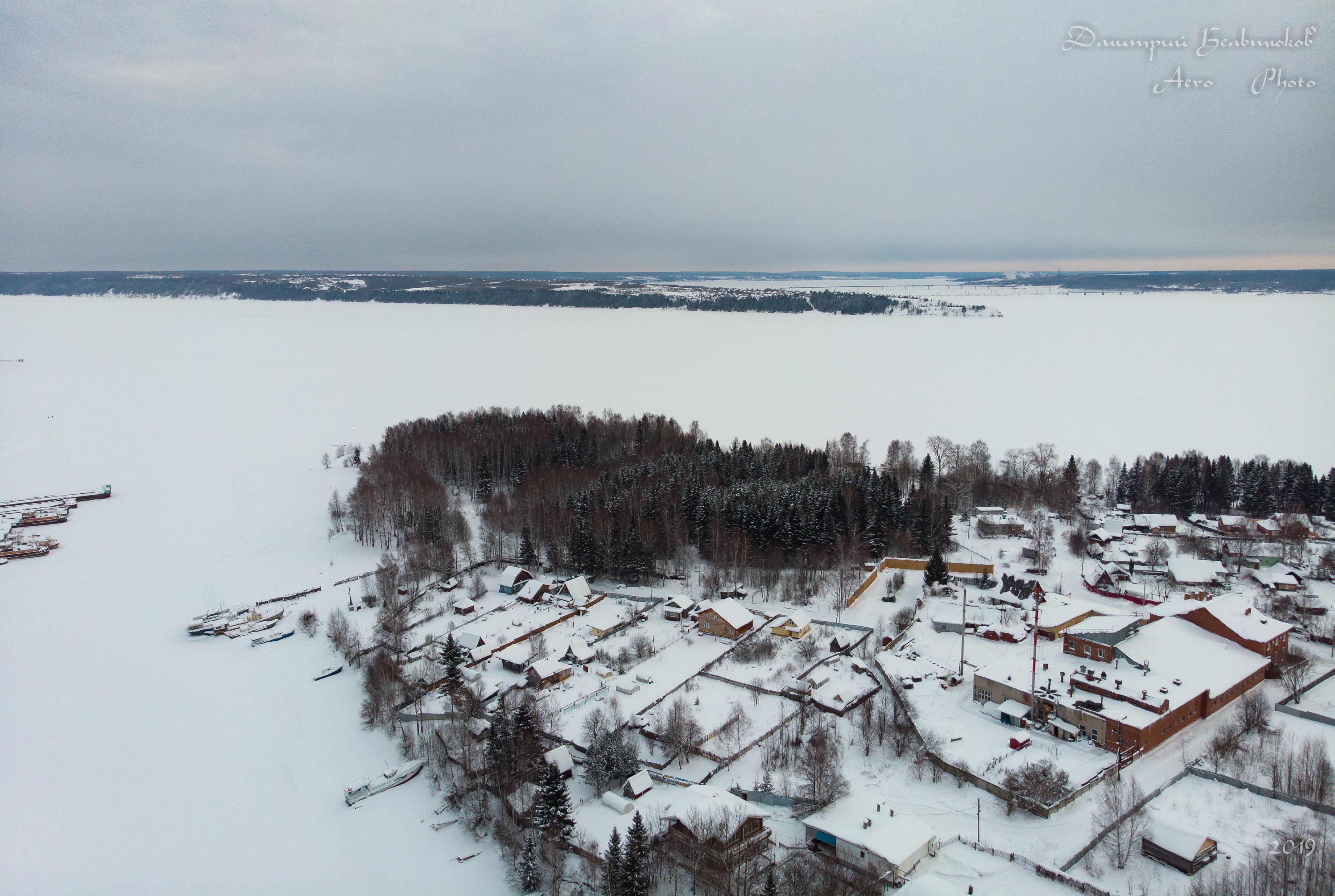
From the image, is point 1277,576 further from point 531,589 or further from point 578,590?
point 531,589

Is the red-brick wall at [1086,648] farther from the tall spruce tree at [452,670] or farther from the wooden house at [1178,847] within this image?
the tall spruce tree at [452,670]

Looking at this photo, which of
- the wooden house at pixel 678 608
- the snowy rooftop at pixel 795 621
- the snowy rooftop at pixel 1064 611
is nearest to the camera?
the snowy rooftop at pixel 1064 611

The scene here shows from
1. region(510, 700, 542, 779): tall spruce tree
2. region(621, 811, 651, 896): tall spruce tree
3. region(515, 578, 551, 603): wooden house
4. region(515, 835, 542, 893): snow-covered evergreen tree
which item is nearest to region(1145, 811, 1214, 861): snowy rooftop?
region(621, 811, 651, 896): tall spruce tree

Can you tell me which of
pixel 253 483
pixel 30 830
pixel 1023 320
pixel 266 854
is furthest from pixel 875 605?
pixel 1023 320

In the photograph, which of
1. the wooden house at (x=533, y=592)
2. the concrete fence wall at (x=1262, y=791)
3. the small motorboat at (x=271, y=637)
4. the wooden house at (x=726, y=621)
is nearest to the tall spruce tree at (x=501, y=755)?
the wooden house at (x=726, y=621)

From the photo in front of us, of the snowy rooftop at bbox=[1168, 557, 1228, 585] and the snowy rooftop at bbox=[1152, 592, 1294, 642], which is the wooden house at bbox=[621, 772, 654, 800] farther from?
the snowy rooftop at bbox=[1168, 557, 1228, 585]

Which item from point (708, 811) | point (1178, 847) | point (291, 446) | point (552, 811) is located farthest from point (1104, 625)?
point (291, 446)
